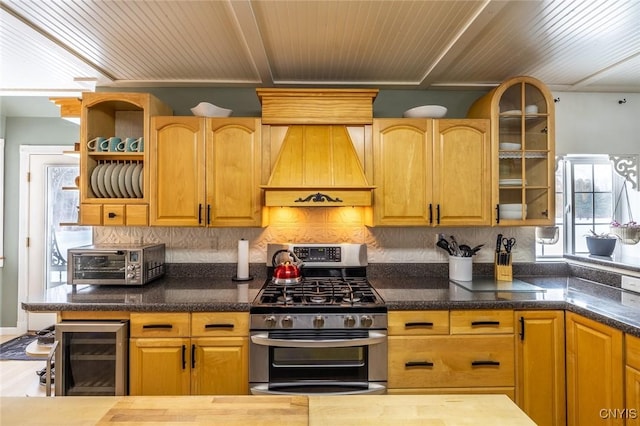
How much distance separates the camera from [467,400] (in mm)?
948

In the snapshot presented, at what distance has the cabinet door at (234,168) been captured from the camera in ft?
7.98

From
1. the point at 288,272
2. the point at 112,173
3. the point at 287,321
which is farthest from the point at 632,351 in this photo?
the point at 112,173

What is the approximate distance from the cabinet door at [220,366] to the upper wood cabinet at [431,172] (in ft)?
4.15

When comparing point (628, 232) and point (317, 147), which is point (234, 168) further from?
point (628, 232)

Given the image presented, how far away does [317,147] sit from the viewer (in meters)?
2.43

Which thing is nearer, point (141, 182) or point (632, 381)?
point (632, 381)

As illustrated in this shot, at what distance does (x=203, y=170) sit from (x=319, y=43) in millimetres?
1174

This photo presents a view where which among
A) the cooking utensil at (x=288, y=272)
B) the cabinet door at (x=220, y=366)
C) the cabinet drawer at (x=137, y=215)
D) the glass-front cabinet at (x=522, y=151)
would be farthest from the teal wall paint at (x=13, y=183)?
the glass-front cabinet at (x=522, y=151)

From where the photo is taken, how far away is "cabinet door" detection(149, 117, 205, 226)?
7.96 feet

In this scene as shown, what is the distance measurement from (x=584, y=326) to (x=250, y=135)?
239 cm

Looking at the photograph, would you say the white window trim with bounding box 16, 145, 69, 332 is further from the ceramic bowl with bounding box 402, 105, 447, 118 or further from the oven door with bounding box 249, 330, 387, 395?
the ceramic bowl with bounding box 402, 105, 447, 118

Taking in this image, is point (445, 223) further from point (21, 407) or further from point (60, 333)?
point (60, 333)

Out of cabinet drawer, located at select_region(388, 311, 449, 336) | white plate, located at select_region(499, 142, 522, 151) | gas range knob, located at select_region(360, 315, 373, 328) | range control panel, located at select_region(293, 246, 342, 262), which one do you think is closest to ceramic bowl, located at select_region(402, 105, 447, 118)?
white plate, located at select_region(499, 142, 522, 151)

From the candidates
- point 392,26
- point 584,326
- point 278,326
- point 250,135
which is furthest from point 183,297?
point 584,326
